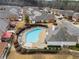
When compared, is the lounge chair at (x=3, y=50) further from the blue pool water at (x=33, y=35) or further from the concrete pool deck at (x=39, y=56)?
the blue pool water at (x=33, y=35)

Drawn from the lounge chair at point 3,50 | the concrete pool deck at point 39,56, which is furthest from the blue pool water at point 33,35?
the lounge chair at point 3,50

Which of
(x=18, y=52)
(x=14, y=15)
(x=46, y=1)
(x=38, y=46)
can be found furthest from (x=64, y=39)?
(x=46, y=1)

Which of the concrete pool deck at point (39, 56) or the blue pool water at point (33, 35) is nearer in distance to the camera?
the concrete pool deck at point (39, 56)

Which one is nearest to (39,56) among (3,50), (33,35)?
(3,50)

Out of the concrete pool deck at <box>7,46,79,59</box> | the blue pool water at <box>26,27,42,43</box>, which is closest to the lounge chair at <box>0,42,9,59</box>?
the concrete pool deck at <box>7,46,79,59</box>

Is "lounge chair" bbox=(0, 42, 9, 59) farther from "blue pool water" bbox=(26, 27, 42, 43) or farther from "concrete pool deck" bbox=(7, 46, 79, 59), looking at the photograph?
"blue pool water" bbox=(26, 27, 42, 43)

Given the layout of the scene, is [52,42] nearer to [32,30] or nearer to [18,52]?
[18,52]

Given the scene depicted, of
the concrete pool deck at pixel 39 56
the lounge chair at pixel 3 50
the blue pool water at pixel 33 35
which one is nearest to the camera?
the lounge chair at pixel 3 50

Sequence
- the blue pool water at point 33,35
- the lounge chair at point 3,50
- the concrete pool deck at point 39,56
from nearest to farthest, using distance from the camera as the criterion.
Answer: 1. the lounge chair at point 3,50
2. the concrete pool deck at point 39,56
3. the blue pool water at point 33,35

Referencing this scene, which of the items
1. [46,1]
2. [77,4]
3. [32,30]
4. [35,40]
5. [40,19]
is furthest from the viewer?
[46,1]
